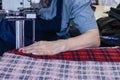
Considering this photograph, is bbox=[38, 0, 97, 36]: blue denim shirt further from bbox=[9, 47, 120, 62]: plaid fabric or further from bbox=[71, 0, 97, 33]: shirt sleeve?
bbox=[9, 47, 120, 62]: plaid fabric

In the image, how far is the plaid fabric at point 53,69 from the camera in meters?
0.89

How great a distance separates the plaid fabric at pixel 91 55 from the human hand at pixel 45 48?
0.02m

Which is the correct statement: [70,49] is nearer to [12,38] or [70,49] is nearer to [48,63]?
[48,63]

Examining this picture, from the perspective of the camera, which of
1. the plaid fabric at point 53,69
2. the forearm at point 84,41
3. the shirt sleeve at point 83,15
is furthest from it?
the shirt sleeve at point 83,15

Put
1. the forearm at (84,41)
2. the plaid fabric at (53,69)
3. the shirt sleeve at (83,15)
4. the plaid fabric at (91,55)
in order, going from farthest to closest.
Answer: the shirt sleeve at (83,15) < the forearm at (84,41) < the plaid fabric at (91,55) < the plaid fabric at (53,69)

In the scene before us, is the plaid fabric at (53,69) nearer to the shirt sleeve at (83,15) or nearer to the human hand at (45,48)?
the human hand at (45,48)

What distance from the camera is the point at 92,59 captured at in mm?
1028

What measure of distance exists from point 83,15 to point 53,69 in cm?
43

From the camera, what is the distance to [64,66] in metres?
0.97

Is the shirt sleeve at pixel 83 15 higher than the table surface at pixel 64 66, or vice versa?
the shirt sleeve at pixel 83 15

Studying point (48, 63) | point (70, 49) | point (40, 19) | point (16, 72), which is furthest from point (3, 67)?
point (40, 19)

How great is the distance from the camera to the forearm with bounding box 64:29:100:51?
3.81ft

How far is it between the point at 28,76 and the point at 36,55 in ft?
0.59

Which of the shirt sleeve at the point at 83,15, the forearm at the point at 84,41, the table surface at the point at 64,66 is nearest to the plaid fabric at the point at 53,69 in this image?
the table surface at the point at 64,66
